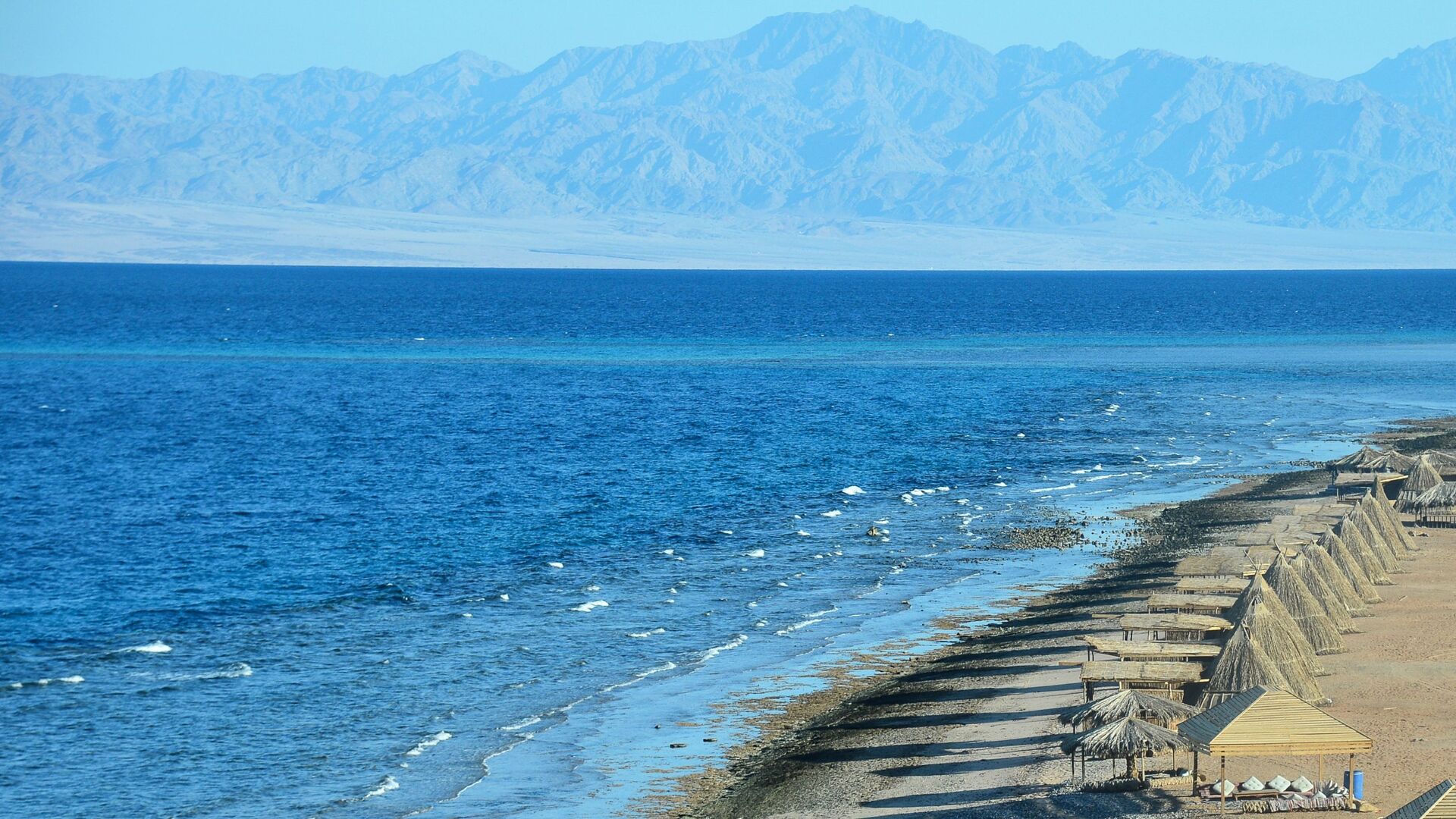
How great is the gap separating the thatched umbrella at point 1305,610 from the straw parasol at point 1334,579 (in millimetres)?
1889

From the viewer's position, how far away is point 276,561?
1839 inches

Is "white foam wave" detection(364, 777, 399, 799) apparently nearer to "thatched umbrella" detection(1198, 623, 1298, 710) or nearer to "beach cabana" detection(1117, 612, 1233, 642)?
"thatched umbrella" detection(1198, 623, 1298, 710)

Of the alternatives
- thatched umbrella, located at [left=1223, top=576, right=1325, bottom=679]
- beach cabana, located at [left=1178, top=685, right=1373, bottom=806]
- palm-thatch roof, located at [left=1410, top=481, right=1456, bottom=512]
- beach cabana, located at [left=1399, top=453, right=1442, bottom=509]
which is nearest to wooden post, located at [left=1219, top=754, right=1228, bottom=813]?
beach cabana, located at [left=1178, top=685, right=1373, bottom=806]

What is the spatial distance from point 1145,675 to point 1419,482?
2557cm

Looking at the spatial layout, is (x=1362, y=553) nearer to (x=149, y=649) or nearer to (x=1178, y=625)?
(x=1178, y=625)

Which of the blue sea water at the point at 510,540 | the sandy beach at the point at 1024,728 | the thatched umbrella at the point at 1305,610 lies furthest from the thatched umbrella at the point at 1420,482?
the thatched umbrella at the point at 1305,610

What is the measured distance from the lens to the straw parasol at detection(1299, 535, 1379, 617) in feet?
123

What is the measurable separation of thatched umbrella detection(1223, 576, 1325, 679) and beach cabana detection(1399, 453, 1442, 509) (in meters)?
20.3

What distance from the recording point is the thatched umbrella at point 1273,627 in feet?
99.5

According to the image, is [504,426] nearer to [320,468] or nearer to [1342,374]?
[320,468]

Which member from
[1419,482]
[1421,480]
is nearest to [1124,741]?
[1419,482]

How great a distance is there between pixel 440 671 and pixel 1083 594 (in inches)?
684

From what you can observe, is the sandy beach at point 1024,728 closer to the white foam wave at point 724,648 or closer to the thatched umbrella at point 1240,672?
the thatched umbrella at point 1240,672

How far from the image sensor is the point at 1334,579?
3803cm
